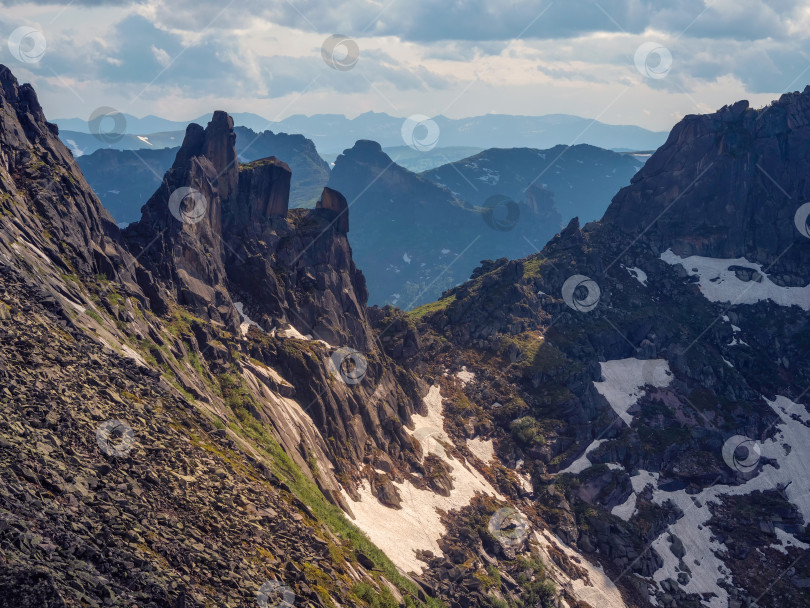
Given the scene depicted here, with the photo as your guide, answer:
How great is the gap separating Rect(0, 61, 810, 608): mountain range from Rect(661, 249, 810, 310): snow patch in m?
0.89

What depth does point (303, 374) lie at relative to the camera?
9862 cm

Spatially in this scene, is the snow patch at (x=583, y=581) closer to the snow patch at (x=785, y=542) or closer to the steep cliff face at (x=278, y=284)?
the steep cliff face at (x=278, y=284)

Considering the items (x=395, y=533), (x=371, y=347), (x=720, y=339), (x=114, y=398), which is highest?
(x=720, y=339)

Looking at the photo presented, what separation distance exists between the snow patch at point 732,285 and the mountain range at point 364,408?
89 centimetres

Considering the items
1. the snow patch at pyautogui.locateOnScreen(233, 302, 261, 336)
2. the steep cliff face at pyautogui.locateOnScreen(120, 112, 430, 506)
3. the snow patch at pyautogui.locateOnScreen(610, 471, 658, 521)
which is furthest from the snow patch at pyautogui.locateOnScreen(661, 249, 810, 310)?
the snow patch at pyautogui.locateOnScreen(233, 302, 261, 336)

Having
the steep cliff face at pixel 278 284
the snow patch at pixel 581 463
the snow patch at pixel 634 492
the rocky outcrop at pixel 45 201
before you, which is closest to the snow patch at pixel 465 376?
the steep cliff face at pixel 278 284

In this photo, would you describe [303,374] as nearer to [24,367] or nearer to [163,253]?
A: [163,253]

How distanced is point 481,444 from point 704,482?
4514 centimetres

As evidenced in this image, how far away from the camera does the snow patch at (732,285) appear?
598ft

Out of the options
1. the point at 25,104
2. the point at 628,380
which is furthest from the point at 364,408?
the point at 628,380

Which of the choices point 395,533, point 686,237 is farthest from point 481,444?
point 686,237

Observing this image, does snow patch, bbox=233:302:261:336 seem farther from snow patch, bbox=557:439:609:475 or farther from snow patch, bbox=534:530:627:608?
snow patch, bbox=557:439:609:475

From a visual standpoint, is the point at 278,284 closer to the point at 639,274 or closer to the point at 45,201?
the point at 45,201

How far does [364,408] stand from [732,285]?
126 meters
